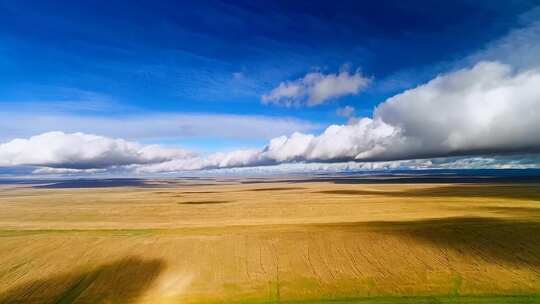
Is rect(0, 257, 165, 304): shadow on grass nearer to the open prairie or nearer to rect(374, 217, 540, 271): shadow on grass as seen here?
the open prairie

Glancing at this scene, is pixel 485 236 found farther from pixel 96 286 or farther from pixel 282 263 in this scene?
pixel 96 286

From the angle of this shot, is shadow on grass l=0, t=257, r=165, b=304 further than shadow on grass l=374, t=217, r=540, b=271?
No

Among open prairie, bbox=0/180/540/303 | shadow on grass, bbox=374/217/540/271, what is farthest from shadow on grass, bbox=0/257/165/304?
shadow on grass, bbox=374/217/540/271

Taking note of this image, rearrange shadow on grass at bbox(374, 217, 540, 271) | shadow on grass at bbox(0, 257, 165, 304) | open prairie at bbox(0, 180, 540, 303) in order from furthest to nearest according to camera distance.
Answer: shadow on grass at bbox(374, 217, 540, 271) → open prairie at bbox(0, 180, 540, 303) → shadow on grass at bbox(0, 257, 165, 304)

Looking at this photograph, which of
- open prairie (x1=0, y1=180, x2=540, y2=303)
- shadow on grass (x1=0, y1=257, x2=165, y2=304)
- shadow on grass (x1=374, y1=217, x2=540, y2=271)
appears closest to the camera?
shadow on grass (x1=0, y1=257, x2=165, y2=304)

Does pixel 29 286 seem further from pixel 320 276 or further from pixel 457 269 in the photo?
pixel 457 269

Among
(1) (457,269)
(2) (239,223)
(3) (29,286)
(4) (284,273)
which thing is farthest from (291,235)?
(3) (29,286)

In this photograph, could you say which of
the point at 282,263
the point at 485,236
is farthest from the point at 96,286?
the point at 485,236
